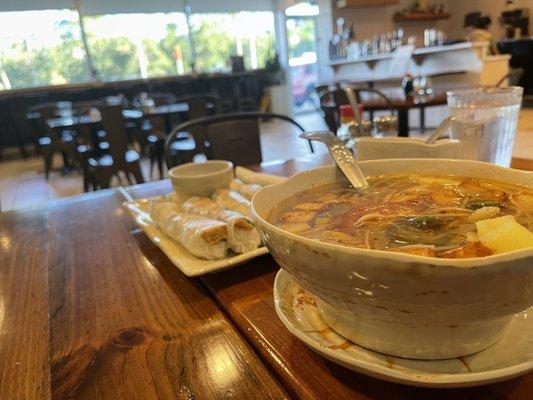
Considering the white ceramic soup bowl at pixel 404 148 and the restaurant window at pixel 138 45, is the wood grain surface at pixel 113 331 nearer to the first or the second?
the white ceramic soup bowl at pixel 404 148

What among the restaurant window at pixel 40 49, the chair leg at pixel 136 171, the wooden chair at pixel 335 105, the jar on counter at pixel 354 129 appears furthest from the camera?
the restaurant window at pixel 40 49

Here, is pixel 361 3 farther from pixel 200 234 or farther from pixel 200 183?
pixel 200 234

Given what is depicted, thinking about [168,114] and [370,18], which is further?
[370,18]

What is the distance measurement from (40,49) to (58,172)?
313cm

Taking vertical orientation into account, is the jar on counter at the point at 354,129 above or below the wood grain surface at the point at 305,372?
above

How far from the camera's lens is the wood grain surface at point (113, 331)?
16.7 inches

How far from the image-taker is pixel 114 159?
355cm

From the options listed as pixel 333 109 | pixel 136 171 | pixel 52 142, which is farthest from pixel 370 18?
pixel 136 171

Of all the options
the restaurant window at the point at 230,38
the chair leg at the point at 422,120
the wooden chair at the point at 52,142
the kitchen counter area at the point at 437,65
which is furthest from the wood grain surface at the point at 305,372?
the restaurant window at the point at 230,38

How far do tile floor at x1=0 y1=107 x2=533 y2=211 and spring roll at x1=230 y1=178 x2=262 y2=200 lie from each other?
9.05 ft

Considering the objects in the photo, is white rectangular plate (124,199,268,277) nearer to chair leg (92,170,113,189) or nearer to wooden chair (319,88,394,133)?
wooden chair (319,88,394,133)

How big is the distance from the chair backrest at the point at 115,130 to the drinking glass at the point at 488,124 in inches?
125

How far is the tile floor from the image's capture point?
4605mm

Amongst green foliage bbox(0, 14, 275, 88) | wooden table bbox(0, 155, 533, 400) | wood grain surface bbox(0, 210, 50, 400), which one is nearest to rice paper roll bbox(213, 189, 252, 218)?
wooden table bbox(0, 155, 533, 400)
